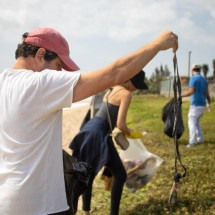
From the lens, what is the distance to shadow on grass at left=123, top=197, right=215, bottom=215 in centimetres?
441

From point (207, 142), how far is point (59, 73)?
7442mm

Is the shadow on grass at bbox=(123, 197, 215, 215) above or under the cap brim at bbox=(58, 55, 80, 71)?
under

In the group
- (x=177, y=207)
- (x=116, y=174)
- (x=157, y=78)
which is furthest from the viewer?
(x=157, y=78)

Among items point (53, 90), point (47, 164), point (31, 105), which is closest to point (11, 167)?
point (47, 164)

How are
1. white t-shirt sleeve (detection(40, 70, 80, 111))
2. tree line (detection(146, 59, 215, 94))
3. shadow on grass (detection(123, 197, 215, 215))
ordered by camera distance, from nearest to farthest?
white t-shirt sleeve (detection(40, 70, 80, 111)), shadow on grass (detection(123, 197, 215, 215)), tree line (detection(146, 59, 215, 94))

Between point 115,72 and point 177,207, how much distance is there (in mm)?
3138

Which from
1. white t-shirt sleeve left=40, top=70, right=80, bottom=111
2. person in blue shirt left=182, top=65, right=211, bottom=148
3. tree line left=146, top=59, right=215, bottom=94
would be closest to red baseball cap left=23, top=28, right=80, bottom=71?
white t-shirt sleeve left=40, top=70, right=80, bottom=111

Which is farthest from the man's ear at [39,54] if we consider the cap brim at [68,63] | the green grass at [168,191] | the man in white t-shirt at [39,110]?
the green grass at [168,191]

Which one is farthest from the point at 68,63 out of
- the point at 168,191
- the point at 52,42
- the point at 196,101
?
the point at 196,101

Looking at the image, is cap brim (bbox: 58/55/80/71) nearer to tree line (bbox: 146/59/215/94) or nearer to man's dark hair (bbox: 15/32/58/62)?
man's dark hair (bbox: 15/32/58/62)

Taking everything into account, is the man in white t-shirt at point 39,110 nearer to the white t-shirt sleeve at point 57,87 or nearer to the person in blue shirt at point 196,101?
the white t-shirt sleeve at point 57,87

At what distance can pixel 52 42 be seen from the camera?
2152mm

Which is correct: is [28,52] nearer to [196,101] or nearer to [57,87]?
[57,87]

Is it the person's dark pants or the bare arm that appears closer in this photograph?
the bare arm
